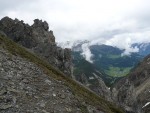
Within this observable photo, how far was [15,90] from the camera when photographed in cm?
3247

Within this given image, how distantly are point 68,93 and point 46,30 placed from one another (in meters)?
120

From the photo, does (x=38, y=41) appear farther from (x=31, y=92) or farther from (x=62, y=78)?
(x=31, y=92)

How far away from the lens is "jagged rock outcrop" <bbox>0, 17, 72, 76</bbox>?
11956cm

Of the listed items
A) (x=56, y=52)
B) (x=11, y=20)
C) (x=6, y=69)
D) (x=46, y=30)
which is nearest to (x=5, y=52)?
(x=6, y=69)

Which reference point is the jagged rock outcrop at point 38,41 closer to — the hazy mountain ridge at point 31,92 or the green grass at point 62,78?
the green grass at point 62,78

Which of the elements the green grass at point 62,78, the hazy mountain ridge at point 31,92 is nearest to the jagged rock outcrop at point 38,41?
the green grass at point 62,78

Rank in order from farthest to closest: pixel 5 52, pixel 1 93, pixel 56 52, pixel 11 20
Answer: pixel 11 20, pixel 56 52, pixel 5 52, pixel 1 93

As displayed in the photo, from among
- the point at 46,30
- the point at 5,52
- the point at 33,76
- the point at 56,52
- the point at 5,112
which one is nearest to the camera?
the point at 5,112

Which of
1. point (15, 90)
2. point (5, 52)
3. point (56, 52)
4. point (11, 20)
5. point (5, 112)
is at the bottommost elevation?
point (5, 112)

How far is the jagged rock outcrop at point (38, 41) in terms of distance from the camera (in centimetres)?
11956

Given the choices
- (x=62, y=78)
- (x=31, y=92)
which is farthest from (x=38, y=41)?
(x=31, y=92)

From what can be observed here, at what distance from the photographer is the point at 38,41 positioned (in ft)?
443

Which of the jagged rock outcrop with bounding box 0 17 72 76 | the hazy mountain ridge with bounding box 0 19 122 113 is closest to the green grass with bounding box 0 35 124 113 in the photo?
the hazy mountain ridge with bounding box 0 19 122 113

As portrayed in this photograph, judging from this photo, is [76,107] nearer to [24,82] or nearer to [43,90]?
[43,90]
